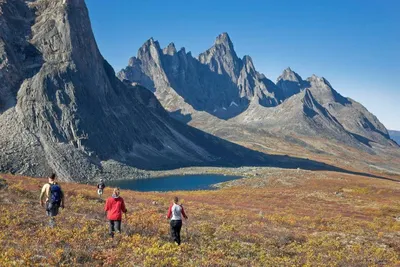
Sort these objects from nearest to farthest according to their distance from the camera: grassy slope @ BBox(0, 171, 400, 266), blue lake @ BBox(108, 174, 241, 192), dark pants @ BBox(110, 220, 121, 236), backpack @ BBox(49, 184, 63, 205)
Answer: grassy slope @ BBox(0, 171, 400, 266) < backpack @ BBox(49, 184, 63, 205) < dark pants @ BBox(110, 220, 121, 236) < blue lake @ BBox(108, 174, 241, 192)

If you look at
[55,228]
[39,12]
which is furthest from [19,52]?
[55,228]

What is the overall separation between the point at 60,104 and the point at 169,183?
176ft

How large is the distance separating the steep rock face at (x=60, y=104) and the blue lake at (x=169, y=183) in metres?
12.8

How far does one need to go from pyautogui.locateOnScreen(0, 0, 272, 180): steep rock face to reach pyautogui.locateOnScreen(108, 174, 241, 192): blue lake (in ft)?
41.9

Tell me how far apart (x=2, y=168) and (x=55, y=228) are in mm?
87595

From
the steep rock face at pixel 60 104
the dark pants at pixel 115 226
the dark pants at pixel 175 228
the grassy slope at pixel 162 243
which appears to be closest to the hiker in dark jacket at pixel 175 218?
the dark pants at pixel 175 228

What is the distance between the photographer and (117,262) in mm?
16438

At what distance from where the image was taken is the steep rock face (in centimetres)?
10944

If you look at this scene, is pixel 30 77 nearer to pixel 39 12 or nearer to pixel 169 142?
pixel 39 12

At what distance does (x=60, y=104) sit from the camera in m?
134

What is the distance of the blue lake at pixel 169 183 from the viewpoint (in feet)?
343

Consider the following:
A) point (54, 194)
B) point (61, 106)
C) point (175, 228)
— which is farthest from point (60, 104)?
point (175, 228)

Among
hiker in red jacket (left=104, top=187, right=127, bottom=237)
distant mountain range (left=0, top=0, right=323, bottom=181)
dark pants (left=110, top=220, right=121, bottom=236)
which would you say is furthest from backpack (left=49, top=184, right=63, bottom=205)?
distant mountain range (left=0, top=0, right=323, bottom=181)

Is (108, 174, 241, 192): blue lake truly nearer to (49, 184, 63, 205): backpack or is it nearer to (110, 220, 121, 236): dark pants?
(110, 220, 121, 236): dark pants
